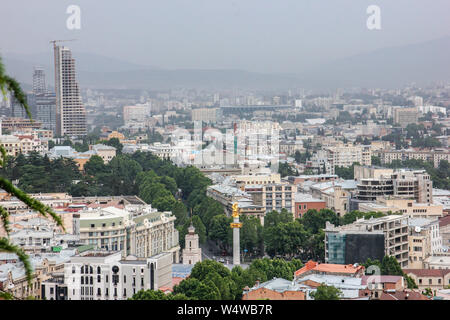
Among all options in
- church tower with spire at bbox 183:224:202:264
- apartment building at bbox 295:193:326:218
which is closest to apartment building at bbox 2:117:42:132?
apartment building at bbox 295:193:326:218

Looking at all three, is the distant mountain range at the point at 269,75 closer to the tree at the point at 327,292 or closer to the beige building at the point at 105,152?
the beige building at the point at 105,152

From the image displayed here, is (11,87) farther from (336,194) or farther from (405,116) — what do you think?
(405,116)

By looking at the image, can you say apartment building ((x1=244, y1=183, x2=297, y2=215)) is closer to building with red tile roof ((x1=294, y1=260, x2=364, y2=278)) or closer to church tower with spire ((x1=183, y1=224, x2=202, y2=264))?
church tower with spire ((x1=183, y1=224, x2=202, y2=264))

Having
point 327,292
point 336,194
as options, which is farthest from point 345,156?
point 327,292

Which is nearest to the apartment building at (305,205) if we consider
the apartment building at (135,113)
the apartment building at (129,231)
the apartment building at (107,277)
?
the apartment building at (129,231)

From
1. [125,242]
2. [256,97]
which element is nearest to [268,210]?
[125,242]
